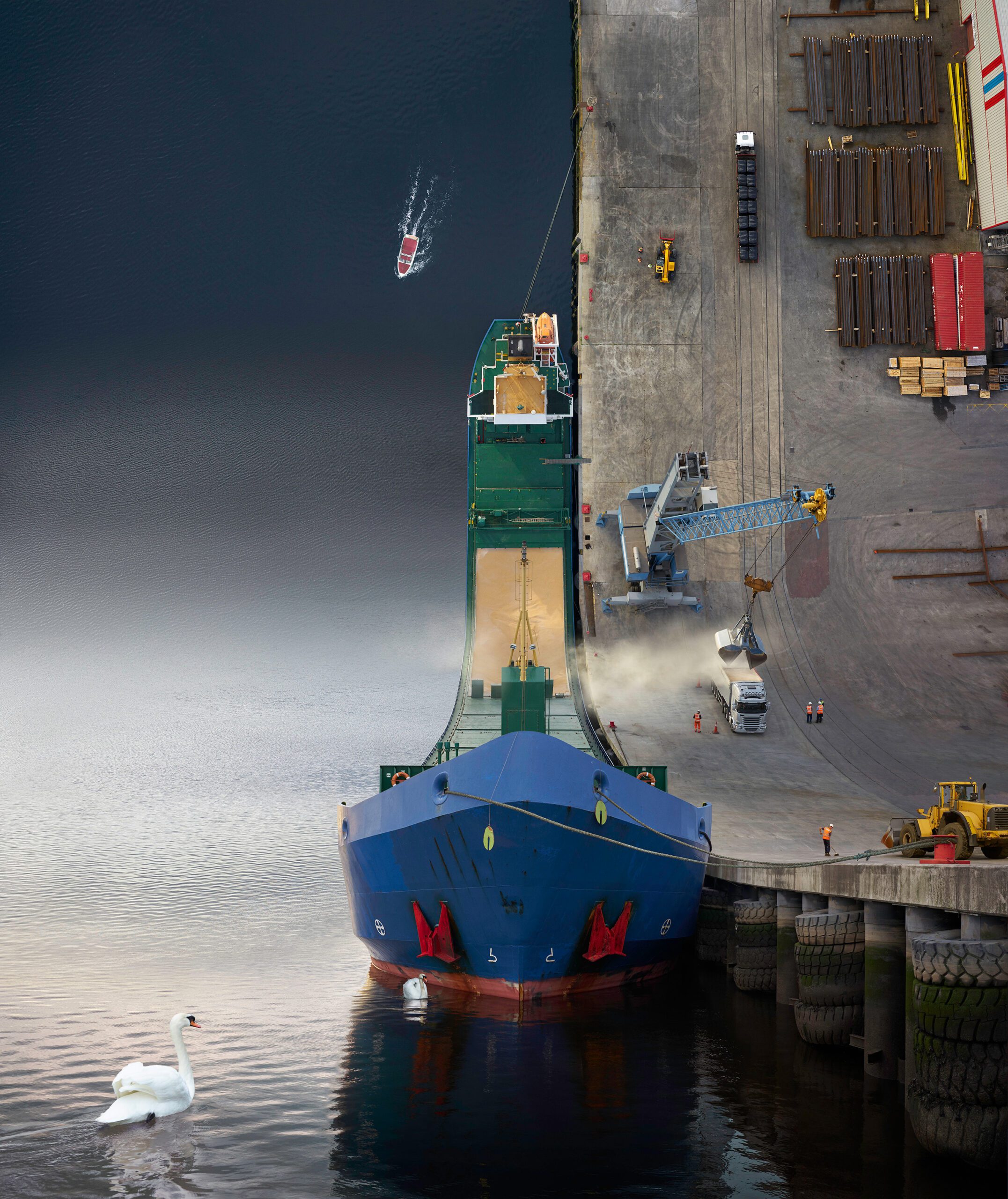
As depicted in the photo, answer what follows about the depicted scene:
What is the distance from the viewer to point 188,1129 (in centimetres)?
1491

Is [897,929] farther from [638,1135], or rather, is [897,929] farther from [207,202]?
[207,202]

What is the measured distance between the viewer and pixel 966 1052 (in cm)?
1285

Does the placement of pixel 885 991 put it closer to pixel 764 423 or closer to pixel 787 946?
pixel 787 946

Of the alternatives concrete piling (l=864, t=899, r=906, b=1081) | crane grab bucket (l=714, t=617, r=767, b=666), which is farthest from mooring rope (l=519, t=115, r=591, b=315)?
concrete piling (l=864, t=899, r=906, b=1081)

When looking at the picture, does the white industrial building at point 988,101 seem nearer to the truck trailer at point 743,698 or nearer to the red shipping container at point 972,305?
the red shipping container at point 972,305

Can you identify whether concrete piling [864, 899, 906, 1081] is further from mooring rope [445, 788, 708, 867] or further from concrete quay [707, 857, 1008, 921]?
mooring rope [445, 788, 708, 867]

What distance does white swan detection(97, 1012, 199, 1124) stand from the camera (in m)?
15.0

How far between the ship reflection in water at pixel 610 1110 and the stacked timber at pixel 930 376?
3105 cm

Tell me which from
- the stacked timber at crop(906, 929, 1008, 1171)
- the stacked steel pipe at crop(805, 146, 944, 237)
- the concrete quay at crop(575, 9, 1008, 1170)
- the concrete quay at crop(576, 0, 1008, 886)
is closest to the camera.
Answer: the stacked timber at crop(906, 929, 1008, 1171)

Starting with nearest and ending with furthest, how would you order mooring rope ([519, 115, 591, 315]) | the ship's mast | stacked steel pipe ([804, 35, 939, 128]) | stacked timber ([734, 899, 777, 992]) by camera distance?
stacked timber ([734, 899, 777, 992]) → the ship's mast → stacked steel pipe ([804, 35, 939, 128]) → mooring rope ([519, 115, 591, 315])

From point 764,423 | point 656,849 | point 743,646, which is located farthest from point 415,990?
point 764,423

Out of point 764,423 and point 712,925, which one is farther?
point 764,423

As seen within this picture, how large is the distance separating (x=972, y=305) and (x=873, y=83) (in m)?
9.79

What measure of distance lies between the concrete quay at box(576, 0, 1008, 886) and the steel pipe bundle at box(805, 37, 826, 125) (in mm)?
405
